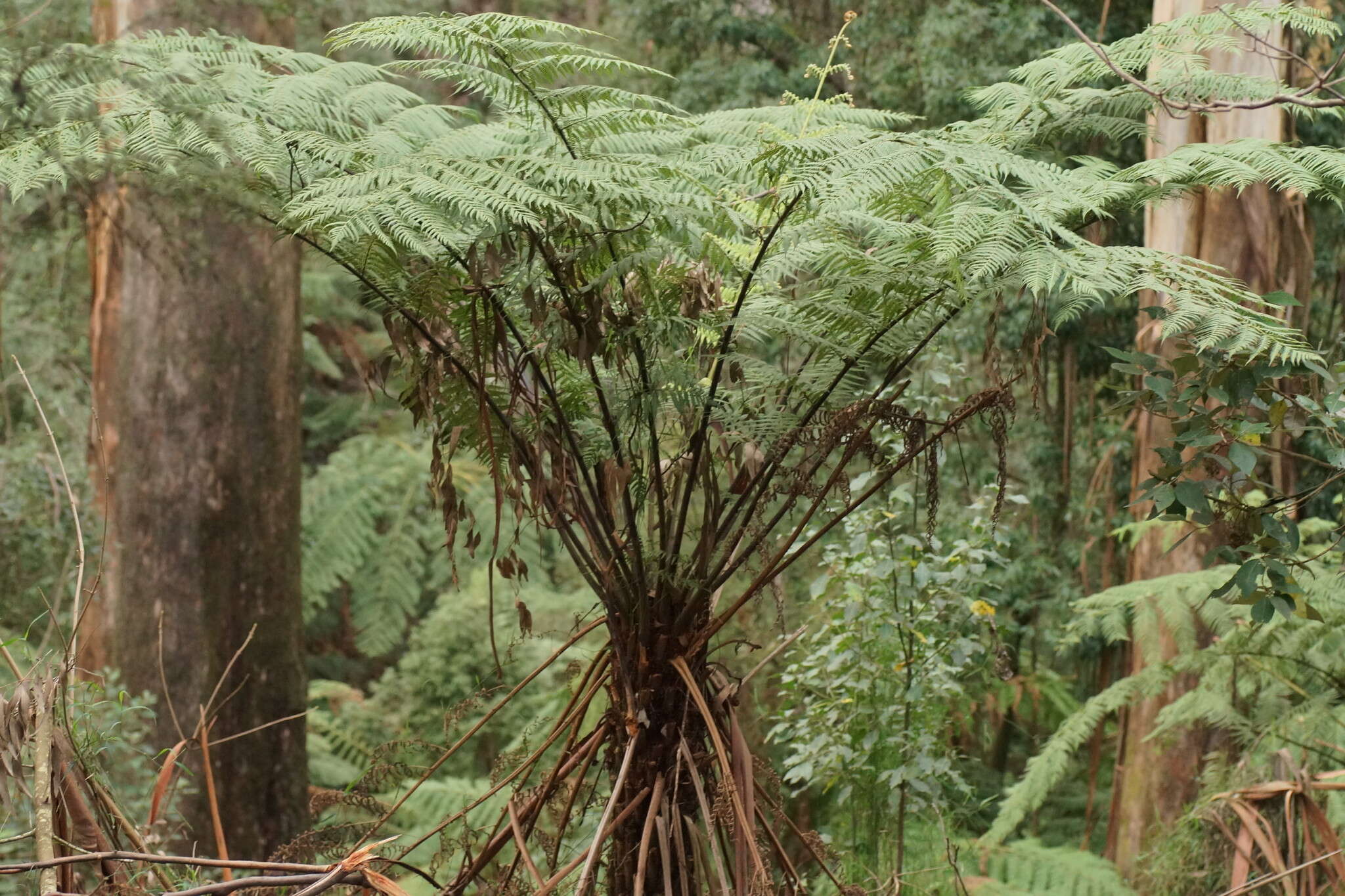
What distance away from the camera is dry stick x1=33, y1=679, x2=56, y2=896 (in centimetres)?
126

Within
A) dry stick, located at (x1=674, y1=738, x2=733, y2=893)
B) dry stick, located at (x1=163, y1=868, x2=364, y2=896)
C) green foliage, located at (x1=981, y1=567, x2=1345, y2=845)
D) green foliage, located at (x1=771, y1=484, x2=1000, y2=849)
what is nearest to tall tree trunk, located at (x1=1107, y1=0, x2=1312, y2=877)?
green foliage, located at (x1=981, y1=567, x2=1345, y2=845)

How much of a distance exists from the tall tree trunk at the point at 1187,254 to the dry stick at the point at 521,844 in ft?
7.98

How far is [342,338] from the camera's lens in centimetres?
805

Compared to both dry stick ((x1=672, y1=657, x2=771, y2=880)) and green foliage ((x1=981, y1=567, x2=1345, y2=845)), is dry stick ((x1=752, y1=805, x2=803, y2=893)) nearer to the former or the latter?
dry stick ((x1=672, y1=657, x2=771, y2=880))

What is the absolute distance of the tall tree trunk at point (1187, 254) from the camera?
362cm

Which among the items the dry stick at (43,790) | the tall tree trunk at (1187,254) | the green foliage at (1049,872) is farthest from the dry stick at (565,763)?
the tall tree trunk at (1187,254)

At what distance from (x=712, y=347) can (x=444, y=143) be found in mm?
598

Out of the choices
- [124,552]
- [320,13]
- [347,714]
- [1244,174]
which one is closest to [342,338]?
[347,714]

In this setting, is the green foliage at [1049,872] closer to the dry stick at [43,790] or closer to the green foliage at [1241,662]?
the green foliage at [1241,662]

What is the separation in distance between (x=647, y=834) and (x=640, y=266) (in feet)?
2.49

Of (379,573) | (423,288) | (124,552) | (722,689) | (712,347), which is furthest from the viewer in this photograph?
(379,573)

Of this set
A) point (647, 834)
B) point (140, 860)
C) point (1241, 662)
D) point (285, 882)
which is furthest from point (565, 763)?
point (1241, 662)

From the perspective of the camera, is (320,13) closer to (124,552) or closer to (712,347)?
(124,552)

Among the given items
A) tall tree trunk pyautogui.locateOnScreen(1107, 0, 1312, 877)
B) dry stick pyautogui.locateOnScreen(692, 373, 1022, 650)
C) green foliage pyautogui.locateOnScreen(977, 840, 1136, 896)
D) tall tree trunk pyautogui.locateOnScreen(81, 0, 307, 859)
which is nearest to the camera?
dry stick pyautogui.locateOnScreen(692, 373, 1022, 650)
